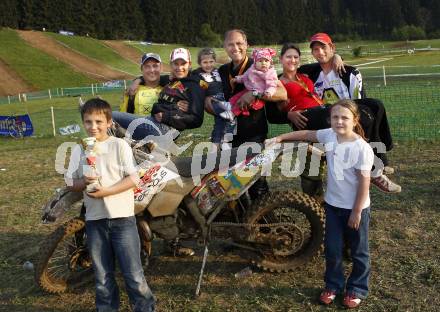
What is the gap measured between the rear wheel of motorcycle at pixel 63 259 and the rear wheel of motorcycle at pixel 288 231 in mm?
1490

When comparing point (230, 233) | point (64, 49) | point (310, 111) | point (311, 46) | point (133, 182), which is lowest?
point (230, 233)

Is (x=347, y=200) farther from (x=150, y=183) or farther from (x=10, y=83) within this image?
(x=10, y=83)

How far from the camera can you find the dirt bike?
12.7 feet

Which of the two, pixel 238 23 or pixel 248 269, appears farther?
pixel 238 23

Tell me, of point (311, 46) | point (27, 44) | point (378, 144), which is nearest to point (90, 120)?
point (311, 46)

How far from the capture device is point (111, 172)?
3.42 metres

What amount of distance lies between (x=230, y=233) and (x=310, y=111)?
4.24ft

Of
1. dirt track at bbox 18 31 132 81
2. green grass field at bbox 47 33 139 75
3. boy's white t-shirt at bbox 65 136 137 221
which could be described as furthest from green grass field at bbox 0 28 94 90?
boy's white t-shirt at bbox 65 136 137 221

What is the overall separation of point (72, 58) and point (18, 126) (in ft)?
162

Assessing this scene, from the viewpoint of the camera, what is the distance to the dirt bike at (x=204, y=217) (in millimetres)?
3873

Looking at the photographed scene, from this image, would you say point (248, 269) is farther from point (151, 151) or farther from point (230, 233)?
point (151, 151)

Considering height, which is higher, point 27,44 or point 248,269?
point 27,44

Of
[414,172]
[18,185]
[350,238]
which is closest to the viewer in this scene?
[350,238]

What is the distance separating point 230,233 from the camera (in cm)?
411
